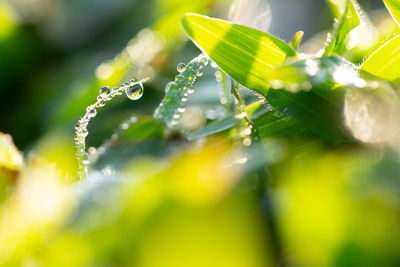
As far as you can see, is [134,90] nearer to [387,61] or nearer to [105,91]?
[105,91]

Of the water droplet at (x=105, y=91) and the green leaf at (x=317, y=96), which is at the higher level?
the water droplet at (x=105, y=91)

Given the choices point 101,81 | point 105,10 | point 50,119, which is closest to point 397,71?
point 101,81

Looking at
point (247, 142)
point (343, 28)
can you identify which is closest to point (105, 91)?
point (247, 142)

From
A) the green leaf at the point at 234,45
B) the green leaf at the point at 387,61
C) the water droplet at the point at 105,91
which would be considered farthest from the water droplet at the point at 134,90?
the green leaf at the point at 387,61

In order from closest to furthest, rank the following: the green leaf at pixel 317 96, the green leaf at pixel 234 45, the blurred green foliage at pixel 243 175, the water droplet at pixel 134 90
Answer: the blurred green foliage at pixel 243 175 < the green leaf at pixel 317 96 < the green leaf at pixel 234 45 < the water droplet at pixel 134 90

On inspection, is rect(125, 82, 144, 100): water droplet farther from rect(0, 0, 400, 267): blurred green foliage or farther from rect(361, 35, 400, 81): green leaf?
rect(361, 35, 400, 81): green leaf

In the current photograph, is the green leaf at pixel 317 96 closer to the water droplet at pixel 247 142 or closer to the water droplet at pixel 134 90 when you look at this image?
the water droplet at pixel 247 142
